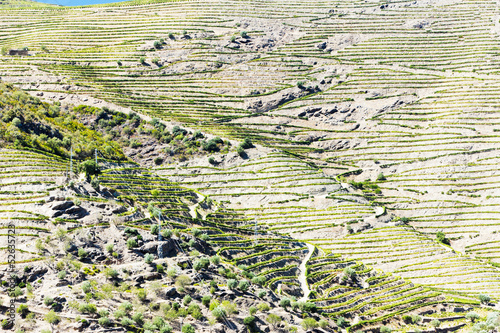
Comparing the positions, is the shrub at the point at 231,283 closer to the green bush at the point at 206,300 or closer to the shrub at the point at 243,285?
the shrub at the point at 243,285

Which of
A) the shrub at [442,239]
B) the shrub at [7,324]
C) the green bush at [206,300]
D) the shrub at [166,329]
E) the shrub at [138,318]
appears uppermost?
the shrub at [7,324]

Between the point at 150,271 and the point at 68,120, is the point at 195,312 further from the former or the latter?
the point at 68,120

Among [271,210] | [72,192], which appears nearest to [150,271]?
[72,192]

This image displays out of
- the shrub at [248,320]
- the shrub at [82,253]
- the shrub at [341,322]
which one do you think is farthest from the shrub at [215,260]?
the shrub at [341,322]

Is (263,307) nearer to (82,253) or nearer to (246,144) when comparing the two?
(82,253)

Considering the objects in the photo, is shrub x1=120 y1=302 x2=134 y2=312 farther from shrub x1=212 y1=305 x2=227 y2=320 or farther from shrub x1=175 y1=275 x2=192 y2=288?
shrub x1=212 y1=305 x2=227 y2=320

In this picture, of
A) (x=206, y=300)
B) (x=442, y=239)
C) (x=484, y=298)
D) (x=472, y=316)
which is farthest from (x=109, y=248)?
(x=442, y=239)
